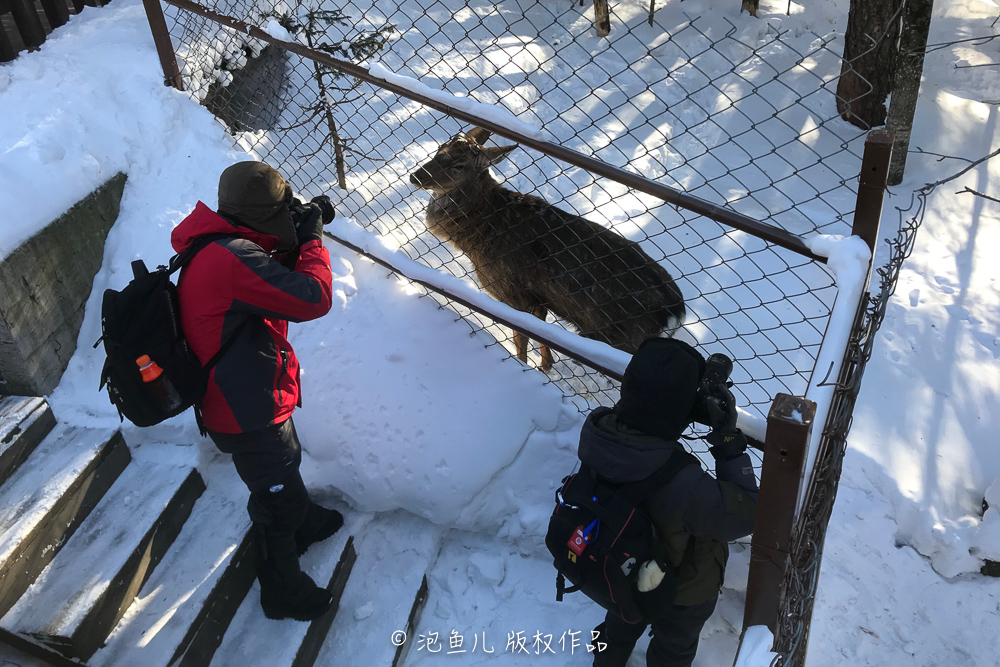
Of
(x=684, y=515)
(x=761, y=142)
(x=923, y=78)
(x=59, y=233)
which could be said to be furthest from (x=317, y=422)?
(x=923, y=78)

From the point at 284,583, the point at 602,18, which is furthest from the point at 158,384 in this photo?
the point at 602,18

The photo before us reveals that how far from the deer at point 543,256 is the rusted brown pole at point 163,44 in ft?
7.10

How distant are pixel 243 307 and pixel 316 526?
144cm

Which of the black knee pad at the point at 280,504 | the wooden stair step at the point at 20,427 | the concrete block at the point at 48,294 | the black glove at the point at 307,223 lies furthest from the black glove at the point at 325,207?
the wooden stair step at the point at 20,427

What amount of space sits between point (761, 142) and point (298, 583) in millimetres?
6263

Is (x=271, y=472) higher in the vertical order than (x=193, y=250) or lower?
lower

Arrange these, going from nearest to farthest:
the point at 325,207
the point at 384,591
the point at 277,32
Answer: the point at 325,207, the point at 384,591, the point at 277,32

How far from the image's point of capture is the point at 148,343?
2.45 m

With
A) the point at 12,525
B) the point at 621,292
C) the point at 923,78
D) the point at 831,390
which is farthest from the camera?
the point at 923,78

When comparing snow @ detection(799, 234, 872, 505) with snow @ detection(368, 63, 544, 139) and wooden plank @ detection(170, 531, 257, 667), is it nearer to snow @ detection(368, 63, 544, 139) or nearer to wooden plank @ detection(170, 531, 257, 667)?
snow @ detection(368, 63, 544, 139)

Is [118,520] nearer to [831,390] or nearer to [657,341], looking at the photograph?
[657,341]

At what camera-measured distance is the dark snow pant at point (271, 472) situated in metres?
2.76

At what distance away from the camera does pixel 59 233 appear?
377 cm

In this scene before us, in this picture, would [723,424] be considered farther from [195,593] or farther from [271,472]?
[195,593]
